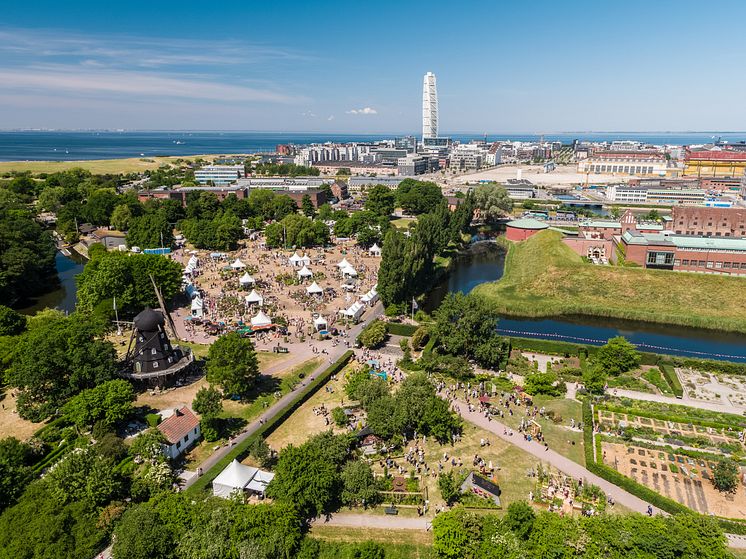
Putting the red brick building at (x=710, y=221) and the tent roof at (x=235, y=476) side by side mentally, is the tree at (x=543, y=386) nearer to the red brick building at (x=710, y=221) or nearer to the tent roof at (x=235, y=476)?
the tent roof at (x=235, y=476)

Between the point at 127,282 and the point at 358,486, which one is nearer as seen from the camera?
the point at 358,486

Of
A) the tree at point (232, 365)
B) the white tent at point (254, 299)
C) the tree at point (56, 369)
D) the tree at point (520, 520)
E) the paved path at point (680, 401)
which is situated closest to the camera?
the tree at point (520, 520)

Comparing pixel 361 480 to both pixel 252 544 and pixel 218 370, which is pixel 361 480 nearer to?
pixel 252 544

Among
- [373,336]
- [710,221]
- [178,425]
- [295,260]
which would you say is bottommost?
[178,425]

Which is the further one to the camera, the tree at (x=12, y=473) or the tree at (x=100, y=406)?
the tree at (x=100, y=406)

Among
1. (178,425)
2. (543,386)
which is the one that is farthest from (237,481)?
(543,386)

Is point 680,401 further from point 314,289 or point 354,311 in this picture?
point 314,289

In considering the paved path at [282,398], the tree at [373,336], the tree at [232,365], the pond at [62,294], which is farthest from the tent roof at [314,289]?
the pond at [62,294]

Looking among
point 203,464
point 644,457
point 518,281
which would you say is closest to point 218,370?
point 203,464
